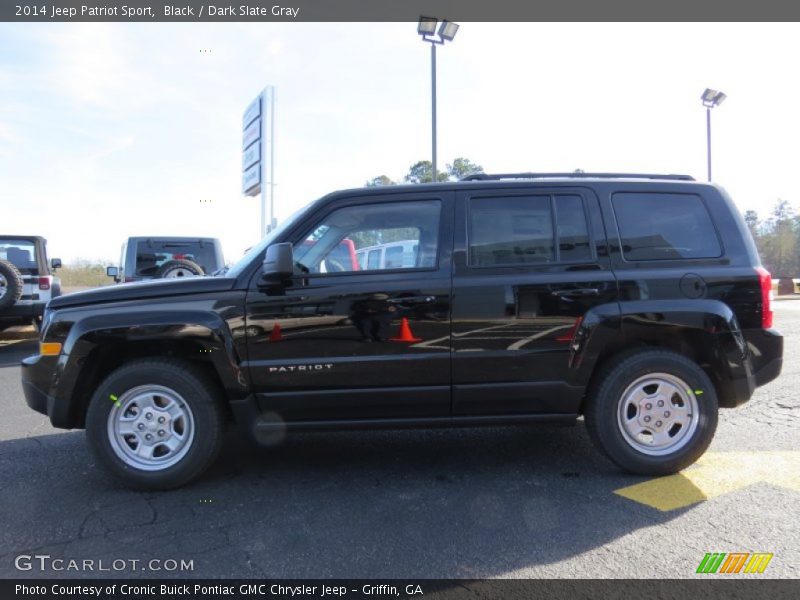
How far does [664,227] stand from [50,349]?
13.7ft

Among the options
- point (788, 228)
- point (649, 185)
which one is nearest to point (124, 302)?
point (649, 185)

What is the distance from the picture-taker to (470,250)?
377cm

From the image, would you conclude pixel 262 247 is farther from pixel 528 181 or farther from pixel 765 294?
pixel 765 294

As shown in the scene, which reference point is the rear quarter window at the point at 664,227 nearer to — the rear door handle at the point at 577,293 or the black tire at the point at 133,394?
the rear door handle at the point at 577,293

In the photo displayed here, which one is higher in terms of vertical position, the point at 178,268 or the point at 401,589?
the point at 178,268

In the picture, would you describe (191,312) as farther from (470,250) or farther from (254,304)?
(470,250)

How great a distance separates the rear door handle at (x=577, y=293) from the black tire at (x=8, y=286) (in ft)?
28.8

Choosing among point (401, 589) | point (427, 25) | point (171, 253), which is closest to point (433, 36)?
point (427, 25)

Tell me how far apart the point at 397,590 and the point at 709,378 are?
266 cm

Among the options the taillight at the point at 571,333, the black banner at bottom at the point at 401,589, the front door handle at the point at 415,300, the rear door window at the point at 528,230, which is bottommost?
the black banner at bottom at the point at 401,589

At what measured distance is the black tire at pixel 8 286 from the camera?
8883mm

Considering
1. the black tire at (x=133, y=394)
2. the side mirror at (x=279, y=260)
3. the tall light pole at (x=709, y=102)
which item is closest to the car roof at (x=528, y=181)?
the side mirror at (x=279, y=260)

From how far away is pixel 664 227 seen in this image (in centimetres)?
393

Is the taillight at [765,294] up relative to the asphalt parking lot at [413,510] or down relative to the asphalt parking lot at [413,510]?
up
